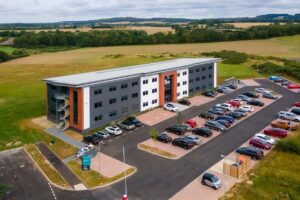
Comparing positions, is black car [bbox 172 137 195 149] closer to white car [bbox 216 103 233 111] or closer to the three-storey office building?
the three-storey office building

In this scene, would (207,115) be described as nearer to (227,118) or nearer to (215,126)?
(227,118)

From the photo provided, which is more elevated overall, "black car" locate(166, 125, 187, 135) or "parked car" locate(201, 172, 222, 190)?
"black car" locate(166, 125, 187, 135)

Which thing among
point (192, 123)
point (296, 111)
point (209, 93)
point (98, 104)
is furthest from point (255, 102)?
point (98, 104)

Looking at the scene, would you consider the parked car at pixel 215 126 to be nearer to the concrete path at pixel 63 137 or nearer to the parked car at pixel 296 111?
the parked car at pixel 296 111

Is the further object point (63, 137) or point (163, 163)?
point (63, 137)

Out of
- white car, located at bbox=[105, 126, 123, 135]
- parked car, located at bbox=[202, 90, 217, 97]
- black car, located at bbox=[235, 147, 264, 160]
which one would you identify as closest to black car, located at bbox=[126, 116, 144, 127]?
white car, located at bbox=[105, 126, 123, 135]

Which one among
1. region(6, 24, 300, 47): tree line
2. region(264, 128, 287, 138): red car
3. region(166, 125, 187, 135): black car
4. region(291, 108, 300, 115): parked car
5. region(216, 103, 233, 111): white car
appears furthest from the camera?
region(6, 24, 300, 47): tree line

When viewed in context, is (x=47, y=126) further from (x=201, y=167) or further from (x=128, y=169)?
(x=201, y=167)
